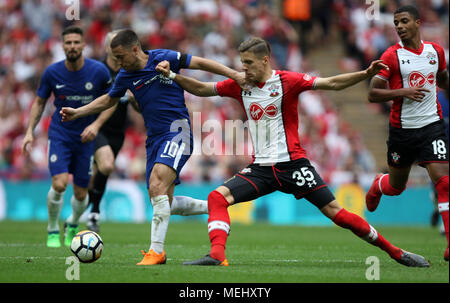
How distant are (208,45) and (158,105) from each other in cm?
1488

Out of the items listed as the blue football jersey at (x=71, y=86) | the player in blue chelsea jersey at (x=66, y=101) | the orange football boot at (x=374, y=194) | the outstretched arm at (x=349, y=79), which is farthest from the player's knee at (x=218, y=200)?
the blue football jersey at (x=71, y=86)

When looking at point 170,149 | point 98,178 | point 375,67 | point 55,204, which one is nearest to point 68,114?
point 170,149

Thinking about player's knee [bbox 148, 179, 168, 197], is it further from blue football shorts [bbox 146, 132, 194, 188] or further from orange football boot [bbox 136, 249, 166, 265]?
orange football boot [bbox 136, 249, 166, 265]

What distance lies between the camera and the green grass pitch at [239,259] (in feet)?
22.1

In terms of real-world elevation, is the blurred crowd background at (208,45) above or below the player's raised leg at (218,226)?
above

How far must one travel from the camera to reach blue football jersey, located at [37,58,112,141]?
10.9 metres

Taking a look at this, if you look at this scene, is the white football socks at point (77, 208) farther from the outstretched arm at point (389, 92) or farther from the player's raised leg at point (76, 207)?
the outstretched arm at point (389, 92)

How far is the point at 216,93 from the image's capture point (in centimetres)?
806

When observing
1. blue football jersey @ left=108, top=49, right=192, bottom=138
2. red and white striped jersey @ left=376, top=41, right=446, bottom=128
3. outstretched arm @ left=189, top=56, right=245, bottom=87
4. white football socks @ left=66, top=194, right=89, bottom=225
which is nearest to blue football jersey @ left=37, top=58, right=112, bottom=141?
white football socks @ left=66, top=194, right=89, bottom=225

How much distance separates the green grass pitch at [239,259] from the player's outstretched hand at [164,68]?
2026 millimetres

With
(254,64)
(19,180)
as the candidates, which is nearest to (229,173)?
(19,180)

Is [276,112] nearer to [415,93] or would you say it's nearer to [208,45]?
[415,93]

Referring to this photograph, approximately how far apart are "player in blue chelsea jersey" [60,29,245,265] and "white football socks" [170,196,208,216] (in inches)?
23.2

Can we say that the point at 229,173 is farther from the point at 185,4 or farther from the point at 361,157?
the point at 185,4
